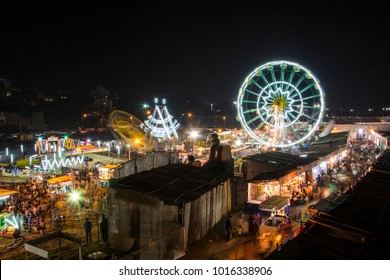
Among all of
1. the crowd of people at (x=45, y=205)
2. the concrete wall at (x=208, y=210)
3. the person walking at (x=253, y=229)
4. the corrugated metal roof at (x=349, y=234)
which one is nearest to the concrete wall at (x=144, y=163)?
the crowd of people at (x=45, y=205)

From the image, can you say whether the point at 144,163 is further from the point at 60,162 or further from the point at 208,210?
the point at 60,162

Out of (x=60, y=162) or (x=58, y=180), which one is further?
(x=60, y=162)

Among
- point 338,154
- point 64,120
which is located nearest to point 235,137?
point 338,154

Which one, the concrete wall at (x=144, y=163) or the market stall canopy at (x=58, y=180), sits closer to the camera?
the concrete wall at (x=144, y=163)

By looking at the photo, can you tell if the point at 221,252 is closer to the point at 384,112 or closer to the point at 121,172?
the point at 121,172

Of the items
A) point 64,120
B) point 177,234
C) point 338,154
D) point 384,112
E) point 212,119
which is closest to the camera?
point 177,234

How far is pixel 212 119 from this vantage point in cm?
9894

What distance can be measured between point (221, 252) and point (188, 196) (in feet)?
7.29

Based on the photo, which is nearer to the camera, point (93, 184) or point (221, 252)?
point (221, 252)

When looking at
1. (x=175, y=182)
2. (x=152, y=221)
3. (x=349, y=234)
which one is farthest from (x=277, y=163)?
(x=349, y=234)

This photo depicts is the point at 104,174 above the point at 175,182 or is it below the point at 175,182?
below

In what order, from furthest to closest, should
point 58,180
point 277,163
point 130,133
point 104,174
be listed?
point 130,133, point 104,174, point 58,180, point 277,163

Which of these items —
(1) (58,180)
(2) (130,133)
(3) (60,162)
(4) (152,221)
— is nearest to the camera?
(4) (152,221)

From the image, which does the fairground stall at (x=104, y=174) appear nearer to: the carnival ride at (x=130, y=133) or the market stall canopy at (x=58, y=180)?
the market stall canopy at (x=58, y=180)
